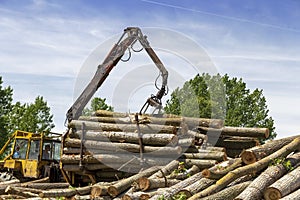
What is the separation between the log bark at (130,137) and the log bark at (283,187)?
16.3 feet

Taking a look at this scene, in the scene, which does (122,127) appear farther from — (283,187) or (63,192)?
(283,187)

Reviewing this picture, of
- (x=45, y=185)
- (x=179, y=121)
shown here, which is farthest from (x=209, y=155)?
(x=45, y=185)

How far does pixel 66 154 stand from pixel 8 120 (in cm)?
2344

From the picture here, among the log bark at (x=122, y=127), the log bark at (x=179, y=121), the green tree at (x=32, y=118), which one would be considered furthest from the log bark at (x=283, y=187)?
the green tree at (x=32, y=118)

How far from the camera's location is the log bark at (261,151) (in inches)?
485

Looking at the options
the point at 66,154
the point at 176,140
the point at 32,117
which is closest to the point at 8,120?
the point at 32,117

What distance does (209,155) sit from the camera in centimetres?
1480

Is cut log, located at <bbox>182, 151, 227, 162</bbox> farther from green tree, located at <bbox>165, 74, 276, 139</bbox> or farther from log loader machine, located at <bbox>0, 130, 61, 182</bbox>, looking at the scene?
green tree, located at <bbox>165, 74, 276, 139</bbox>

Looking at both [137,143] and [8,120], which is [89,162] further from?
[8,120]

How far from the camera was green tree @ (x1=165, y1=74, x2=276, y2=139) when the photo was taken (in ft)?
95.8

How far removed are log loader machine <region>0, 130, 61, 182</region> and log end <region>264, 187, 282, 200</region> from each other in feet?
33.0

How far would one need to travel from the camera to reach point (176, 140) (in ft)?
50.4

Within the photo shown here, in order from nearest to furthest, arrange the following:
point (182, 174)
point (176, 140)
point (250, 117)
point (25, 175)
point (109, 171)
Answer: point (182, 174), point (176, 140), point (109, 171), point (25, 175), point (250, 117)

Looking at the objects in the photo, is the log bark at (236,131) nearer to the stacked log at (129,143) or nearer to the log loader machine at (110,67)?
the stacked log at (129,143)
